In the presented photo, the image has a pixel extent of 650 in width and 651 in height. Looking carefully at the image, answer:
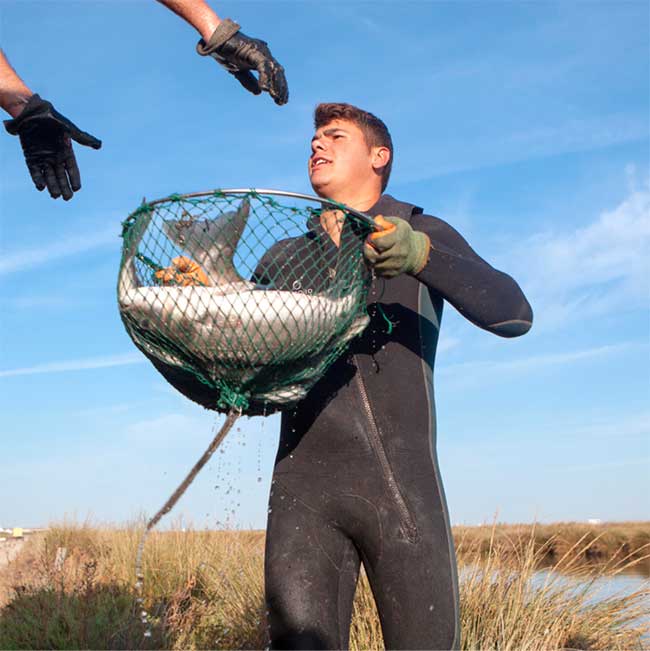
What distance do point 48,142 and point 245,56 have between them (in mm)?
1073

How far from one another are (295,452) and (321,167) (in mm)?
1300

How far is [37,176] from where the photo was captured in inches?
144

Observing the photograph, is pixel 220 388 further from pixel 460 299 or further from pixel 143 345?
pixel 460 299

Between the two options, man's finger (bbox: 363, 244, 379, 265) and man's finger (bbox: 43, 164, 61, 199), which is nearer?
man's finger (bbox: 363, 244, 379, 265)

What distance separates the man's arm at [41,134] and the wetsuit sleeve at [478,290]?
1.56 m

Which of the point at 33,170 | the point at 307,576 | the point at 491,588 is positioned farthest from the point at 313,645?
the point at 491,588

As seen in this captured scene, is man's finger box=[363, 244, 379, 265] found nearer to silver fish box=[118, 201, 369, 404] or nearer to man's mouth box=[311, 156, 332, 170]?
silver fish box=[118, 201, 369, 404]

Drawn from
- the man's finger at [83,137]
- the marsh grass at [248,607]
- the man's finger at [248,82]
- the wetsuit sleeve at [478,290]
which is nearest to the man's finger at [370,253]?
the wetsuit sleeve at [478,290]

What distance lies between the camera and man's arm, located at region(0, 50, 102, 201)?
11.6 ft

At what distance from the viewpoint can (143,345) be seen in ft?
9.41

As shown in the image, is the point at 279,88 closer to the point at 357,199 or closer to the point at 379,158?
the point at 357,199

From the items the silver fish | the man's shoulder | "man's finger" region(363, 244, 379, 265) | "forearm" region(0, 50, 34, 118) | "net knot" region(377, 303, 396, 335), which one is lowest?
the silver fish

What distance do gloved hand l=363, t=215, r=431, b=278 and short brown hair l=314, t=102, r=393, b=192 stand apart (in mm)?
1042

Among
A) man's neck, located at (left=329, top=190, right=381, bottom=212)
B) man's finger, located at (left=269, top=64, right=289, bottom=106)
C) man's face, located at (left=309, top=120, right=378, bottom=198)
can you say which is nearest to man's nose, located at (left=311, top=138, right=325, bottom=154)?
man's face, located at (left=309, top=120, right=378, bottom=198)
